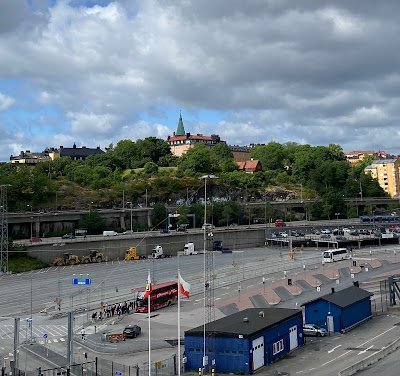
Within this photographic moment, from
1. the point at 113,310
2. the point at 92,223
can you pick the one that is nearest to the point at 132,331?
the point at 113,310

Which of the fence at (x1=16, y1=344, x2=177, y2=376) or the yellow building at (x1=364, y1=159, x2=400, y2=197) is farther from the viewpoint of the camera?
the yellow building at (x1=364, y1=159, x2=400, y2=197)

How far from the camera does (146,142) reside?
465 ft

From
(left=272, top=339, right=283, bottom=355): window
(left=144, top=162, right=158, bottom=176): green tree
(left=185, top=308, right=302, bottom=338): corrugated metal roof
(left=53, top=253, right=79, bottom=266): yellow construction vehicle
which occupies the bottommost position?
(left=272, top=339, right=283, bottom=355): window

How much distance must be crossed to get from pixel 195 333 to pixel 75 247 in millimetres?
50542

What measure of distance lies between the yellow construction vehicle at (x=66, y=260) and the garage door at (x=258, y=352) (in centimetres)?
4981

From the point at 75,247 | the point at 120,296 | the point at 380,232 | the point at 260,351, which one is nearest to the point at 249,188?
the point at 380,232

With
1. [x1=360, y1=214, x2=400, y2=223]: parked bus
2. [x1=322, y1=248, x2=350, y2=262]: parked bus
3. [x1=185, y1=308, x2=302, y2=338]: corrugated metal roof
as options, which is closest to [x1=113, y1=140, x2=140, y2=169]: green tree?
[x1=360, y1=214, x2=400, y2=223]: parked bus

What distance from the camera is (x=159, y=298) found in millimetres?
47875

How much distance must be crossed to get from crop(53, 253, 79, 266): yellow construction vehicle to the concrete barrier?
52.0 meters

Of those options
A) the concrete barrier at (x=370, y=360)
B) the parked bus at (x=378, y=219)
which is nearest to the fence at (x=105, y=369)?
the concrete barrier at (x=370, y=360)

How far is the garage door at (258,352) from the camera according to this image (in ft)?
96.5

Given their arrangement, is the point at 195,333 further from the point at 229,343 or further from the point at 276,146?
the point at 276,146

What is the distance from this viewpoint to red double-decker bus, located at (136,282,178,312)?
46.6 metres

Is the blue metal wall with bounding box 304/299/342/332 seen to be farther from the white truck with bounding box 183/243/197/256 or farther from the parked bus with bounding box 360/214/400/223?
the parked bus with bounding box 360/214/400/223
